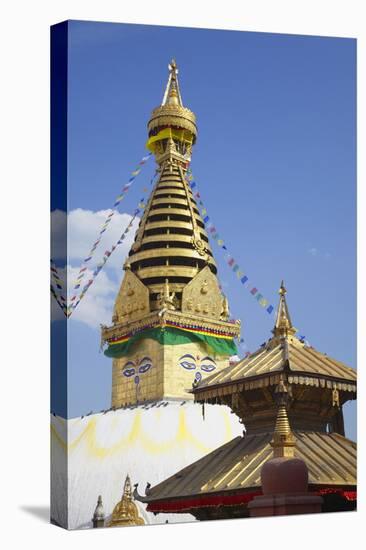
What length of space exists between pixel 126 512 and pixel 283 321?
2.85 meters

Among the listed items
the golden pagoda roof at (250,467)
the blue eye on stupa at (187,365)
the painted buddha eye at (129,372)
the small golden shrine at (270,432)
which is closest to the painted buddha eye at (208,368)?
the blue eye on stupa at (187,365)

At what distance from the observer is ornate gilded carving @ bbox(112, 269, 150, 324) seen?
14.0 meters

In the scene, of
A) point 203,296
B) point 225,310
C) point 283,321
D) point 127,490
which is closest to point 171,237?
point 203,296

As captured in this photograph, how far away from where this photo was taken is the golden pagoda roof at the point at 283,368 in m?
12.2

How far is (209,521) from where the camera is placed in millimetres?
12023

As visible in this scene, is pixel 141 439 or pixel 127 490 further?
pixel 141 439

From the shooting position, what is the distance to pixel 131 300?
14.8 meters

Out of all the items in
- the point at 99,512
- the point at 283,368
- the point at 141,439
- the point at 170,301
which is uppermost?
the point at 170,301

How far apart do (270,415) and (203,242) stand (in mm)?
4119

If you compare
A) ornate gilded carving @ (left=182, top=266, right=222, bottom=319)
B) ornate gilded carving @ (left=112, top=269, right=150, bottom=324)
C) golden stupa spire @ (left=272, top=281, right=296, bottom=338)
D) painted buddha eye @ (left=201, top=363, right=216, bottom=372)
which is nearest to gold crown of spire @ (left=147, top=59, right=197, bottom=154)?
ornate gilded carving @ (left=112, top=269, right=150, bottom=324)

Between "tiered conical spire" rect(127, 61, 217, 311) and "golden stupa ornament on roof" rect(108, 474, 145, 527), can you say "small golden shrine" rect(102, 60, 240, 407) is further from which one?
"golden stupa ornament on roof" rect(108, 474, 145, 527)

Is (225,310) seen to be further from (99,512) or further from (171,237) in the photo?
(99,512)

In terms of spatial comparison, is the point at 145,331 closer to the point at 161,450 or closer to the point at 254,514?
the point at 161,450

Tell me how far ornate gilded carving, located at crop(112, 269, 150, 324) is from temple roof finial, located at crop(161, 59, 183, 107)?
94.3 inches
